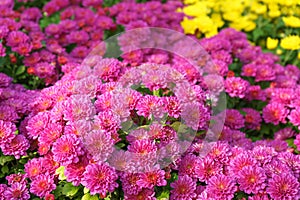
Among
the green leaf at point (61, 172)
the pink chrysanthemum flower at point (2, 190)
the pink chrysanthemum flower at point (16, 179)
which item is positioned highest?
the green leaf at point (61, 172)

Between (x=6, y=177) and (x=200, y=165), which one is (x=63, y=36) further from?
(x=200, y=165)

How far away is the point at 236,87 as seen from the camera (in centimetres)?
360

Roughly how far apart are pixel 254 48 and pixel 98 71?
5.69 feet

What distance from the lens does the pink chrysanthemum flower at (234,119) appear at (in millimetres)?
3480

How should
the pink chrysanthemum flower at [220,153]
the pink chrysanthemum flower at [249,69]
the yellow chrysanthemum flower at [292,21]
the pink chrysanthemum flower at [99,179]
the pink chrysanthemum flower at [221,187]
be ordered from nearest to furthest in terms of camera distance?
the pink chrysanthemum flower at [99,179], the pink chrysanthemum flower at [221,187], the pink chrysanthemum flower at [220,153], the pink chrysanthemum flower at [249,69], the yellow chrysanthemum flower at [292,21]

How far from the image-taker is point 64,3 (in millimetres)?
4785

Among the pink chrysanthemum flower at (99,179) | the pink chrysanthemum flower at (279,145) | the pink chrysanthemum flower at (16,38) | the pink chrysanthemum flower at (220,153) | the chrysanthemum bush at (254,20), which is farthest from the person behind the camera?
the chrysanthemum bush at (254,20)

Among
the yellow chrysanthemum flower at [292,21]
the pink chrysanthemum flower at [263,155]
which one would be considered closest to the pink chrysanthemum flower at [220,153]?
the pink chrysanthemum flower at [263,155]

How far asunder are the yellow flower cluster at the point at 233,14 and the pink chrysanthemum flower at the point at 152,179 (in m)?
2.31

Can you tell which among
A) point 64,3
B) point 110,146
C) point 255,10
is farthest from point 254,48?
point 110,146

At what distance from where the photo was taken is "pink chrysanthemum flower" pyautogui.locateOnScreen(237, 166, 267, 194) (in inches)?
101

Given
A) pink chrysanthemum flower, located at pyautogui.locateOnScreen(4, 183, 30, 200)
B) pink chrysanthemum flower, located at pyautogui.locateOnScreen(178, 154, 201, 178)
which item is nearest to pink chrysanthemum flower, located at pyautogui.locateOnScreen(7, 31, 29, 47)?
pink chrysanthemum flower, located at pyautogui.locateOnScreen(4, 183, 30, 200)

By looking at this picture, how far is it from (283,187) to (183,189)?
53cm

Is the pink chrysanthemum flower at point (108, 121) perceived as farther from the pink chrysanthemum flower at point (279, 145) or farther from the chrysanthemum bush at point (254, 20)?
the chrysanthemum bush at point (254, 20)
